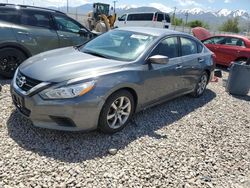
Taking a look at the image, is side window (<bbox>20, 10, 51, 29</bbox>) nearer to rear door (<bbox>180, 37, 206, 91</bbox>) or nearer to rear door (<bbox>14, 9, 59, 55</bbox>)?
rear door (<bbox>14, 9, 59, 55</bbox>)

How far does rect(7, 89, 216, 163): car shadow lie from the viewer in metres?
3.34

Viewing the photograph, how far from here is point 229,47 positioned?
10.4m

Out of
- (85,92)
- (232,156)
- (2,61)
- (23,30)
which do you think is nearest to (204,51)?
(232,156)

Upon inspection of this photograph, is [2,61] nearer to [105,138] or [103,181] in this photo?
[105,138]

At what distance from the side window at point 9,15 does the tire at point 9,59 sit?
674mm

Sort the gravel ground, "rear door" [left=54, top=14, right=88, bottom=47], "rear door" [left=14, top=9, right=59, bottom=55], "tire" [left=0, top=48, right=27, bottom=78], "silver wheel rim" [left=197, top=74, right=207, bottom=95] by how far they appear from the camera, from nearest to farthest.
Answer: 1. the gravel ground
2. "tire" [left=0, top=48, right=27, bottom=78]
3. "rear door" [left=14, top=9, right=59, bottom=55]
4. "silver wheel rim" [left=197, top=74, right=207, bottom=95]
5. "rear door" [left=54, top=14, right=88, bottom=47]

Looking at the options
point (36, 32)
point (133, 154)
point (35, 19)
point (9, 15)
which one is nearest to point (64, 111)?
point (133, 154)

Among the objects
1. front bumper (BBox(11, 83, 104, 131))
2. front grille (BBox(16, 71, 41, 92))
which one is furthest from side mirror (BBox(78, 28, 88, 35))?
front bumper (BBox(11, 83, 104, 131))

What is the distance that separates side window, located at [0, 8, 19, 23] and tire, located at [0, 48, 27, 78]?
67 cm

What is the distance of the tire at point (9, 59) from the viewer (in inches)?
222

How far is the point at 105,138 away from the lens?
3.79 metres

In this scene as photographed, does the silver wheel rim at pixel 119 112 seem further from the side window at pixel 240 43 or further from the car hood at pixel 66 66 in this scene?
the side window at pixel 240 43

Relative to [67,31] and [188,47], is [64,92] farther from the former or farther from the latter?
[67,31]

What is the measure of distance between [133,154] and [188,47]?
295 centimetres
